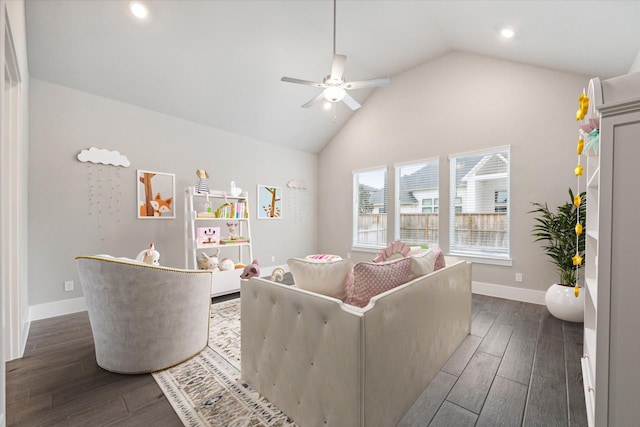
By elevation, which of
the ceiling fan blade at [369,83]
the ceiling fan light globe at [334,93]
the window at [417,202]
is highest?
the ceiling fan blade at [369,83]

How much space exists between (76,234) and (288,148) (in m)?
3.68

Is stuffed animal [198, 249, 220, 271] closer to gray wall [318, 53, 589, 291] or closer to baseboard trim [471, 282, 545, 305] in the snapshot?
gray wall [318, 53, 589, 291]

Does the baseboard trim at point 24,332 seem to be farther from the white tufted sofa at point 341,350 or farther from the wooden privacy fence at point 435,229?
the wooden privacy fence at point 435,229

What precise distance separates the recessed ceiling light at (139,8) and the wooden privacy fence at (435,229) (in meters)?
4.45

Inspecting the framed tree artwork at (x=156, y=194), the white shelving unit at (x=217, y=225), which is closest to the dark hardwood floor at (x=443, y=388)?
the white shelving unit at (x=217, y=225)

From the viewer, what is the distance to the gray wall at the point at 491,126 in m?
3.41

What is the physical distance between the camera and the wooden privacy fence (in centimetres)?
390

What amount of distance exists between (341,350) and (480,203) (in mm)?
3764

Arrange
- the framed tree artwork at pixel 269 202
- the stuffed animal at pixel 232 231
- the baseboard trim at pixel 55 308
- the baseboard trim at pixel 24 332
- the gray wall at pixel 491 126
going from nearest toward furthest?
the baseboard trim at pixel 24 332 < the baseboard trim at pixel 55 308 < the gray wall at pixel 491 126 < the stuffed animal at pixel 232 231 < the framed tree artwork at pixel 269 202

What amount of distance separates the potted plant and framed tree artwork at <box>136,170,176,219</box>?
4970mm

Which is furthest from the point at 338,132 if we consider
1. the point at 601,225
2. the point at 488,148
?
the point at 601,225

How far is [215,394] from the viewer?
1.70 m

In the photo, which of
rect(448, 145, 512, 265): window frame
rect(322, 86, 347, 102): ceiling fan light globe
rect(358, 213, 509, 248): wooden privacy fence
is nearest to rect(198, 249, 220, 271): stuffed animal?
rect(322, 86, 347, 102): ceiling fan light globe

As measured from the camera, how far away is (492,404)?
5.40 ft
